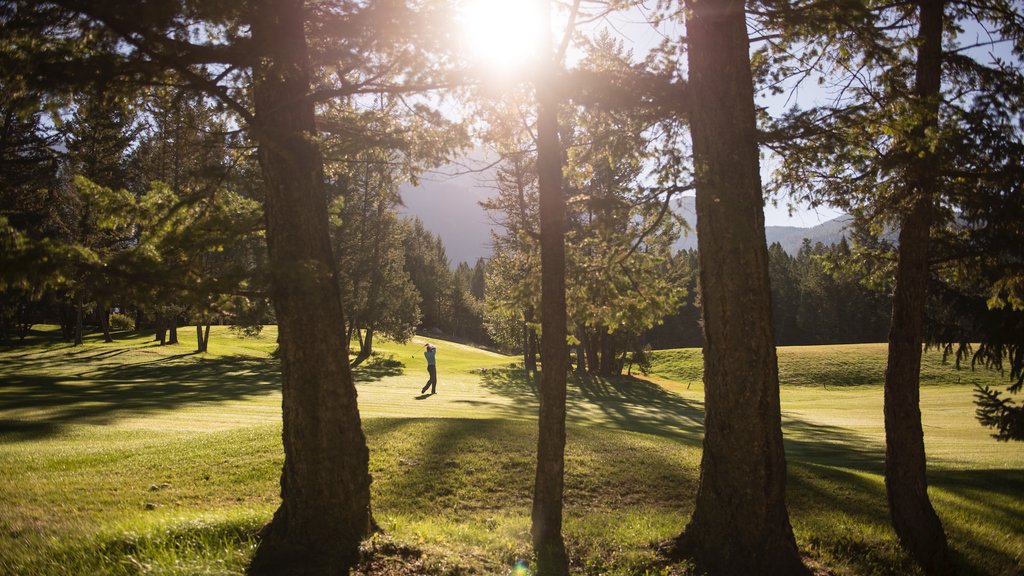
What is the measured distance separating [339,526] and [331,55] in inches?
195

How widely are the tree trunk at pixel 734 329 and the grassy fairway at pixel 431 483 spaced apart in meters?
0.79

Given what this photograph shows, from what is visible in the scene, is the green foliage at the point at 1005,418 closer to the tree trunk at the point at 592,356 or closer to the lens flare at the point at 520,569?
the lens flare at the point at 520,569

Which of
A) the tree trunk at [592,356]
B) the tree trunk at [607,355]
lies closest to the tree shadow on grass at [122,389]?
the tree trunk at [592,356]

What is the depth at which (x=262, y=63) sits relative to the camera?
6180 millimetres

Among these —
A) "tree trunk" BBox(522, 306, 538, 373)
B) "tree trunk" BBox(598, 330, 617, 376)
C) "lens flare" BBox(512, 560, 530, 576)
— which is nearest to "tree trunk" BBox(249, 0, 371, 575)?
"lens flare" BBox(512, 560, 530, 576)

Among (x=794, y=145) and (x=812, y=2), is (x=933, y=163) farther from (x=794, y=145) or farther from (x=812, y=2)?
(x=812, y=2)

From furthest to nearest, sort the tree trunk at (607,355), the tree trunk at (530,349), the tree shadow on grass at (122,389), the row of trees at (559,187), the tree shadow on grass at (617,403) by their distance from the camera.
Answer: the tree trunk at (607,355), the tree trunk at (530,349), the tree shadow on grass at (617,403), the tree shadow on grass at (122,389), the row of trees at (559,187)

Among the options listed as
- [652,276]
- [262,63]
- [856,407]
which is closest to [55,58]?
[262,63]

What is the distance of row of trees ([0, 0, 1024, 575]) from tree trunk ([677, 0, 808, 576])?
0.02 meters

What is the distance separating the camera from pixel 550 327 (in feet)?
23.2

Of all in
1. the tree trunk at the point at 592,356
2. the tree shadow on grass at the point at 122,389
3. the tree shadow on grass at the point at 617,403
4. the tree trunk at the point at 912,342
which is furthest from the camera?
the tree trunk at the point at 592,356

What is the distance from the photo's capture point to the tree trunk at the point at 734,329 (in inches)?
234

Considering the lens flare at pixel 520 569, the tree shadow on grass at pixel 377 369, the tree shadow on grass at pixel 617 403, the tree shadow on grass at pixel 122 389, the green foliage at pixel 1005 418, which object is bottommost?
the tree shadow on grass at pixel 617 403

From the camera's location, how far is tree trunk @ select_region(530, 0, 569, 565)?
6.90m
